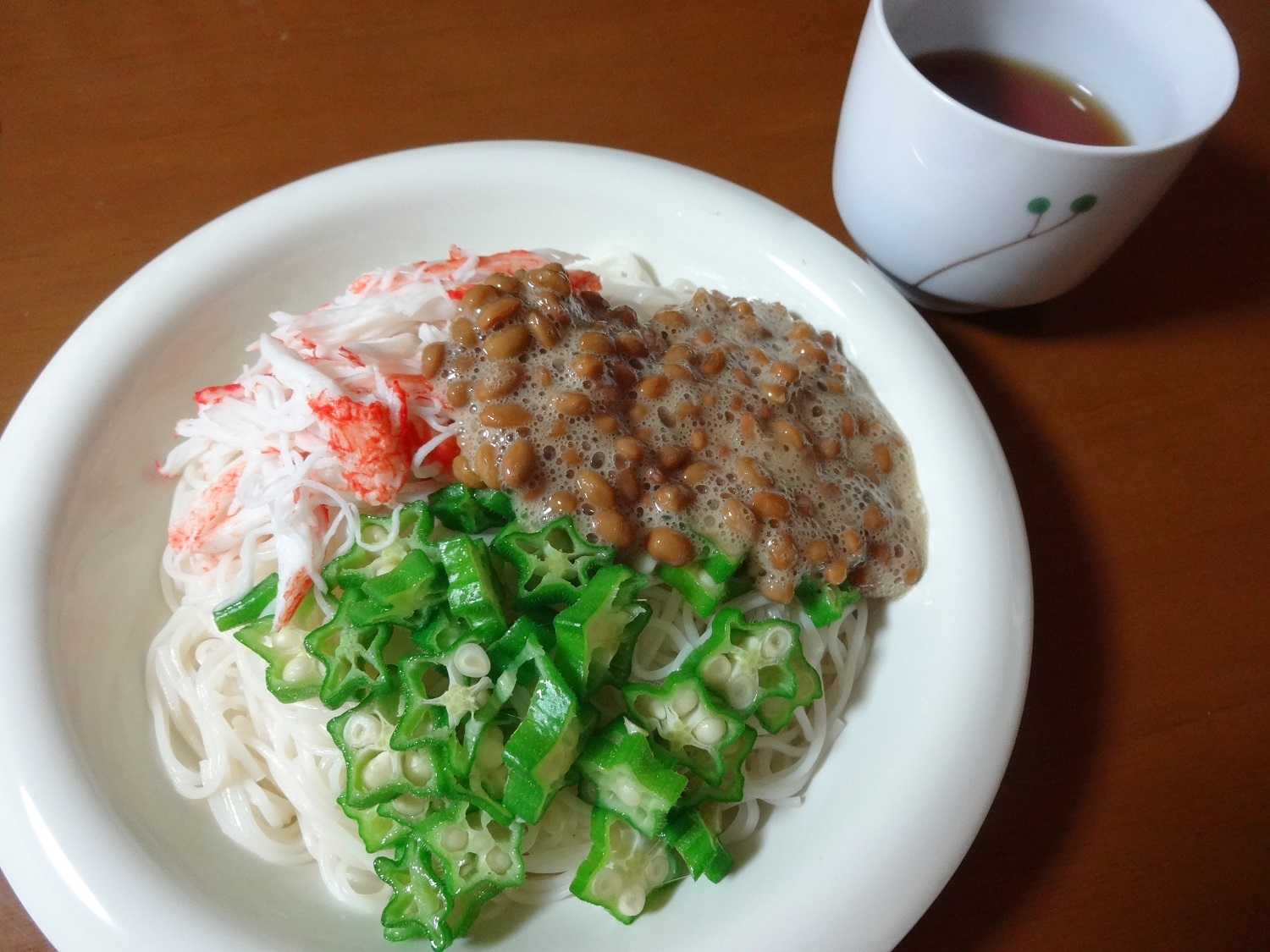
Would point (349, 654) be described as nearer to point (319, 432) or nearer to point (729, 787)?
point (319, 432)

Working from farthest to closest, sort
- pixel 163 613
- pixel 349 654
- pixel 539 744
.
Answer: pixel 163 613 < pixel 349 654 < pixel 539 744

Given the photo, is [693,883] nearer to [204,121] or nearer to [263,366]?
[263,366]

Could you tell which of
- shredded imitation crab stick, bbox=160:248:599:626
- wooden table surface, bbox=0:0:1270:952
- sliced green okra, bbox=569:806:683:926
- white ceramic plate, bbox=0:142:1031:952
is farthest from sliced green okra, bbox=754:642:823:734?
shredded imitation crab stick, bbox=160:248:599:626

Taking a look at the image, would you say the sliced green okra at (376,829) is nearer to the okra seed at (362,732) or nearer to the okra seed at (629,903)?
the okra seed at (362,732)

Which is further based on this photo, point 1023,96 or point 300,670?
point 1023,96

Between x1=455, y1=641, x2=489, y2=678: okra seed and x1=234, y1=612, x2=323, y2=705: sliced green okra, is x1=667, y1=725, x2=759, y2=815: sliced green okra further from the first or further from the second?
x1=234, y1=612, x2=323, y2=705: sliced green okra

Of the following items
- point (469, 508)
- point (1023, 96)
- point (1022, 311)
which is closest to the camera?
point (469, 508)

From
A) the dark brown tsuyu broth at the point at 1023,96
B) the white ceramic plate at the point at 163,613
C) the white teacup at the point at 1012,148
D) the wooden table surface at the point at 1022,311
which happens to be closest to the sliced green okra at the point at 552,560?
the white ceramic plate at the point at 163,613

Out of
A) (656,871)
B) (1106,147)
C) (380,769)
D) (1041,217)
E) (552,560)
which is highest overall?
(1106,147)

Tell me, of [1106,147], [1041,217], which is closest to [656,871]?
[1041,217]
